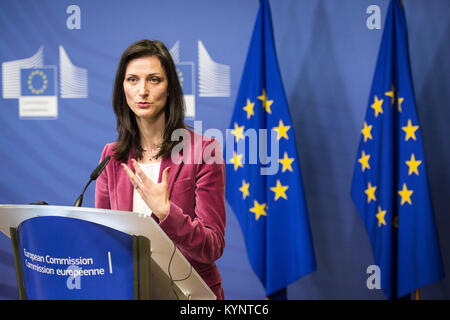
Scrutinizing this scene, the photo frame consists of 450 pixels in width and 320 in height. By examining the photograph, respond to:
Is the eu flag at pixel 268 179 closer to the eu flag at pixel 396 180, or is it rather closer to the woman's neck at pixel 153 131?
the eu flag at pixel 396 180

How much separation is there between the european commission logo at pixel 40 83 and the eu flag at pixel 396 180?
7.09 ft

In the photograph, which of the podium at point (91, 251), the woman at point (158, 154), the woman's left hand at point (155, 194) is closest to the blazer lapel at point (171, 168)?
the woman at point (158, 154)

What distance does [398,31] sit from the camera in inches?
106

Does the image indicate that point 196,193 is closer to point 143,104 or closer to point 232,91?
point 143,104

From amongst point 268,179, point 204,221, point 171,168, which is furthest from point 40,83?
point 204,221

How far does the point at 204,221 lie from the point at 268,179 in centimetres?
135

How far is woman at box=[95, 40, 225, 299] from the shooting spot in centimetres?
150

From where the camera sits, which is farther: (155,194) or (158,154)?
(158,154)

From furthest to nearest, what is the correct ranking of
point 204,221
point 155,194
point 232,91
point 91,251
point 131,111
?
point 232,91 < point 131,111 < point 204,221 < point 155,194 < point 91,251

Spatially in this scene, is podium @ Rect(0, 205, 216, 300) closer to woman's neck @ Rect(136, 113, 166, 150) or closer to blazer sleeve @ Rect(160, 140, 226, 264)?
blazer sleeve @ Rect(160, 140, 226, 264)

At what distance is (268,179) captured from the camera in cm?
274

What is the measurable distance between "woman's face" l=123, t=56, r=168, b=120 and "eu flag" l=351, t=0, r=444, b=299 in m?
1.66

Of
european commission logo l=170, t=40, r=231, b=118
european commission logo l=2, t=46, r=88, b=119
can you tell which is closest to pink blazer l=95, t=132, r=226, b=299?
european commission logo l=170, t=40, r=231, b=118

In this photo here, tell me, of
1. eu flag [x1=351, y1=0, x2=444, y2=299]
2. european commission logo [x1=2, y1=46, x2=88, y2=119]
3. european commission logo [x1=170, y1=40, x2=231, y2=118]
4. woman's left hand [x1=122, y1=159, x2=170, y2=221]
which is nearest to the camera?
woman's left hand [x1=122, y1=159, x2=170, y2=221]
